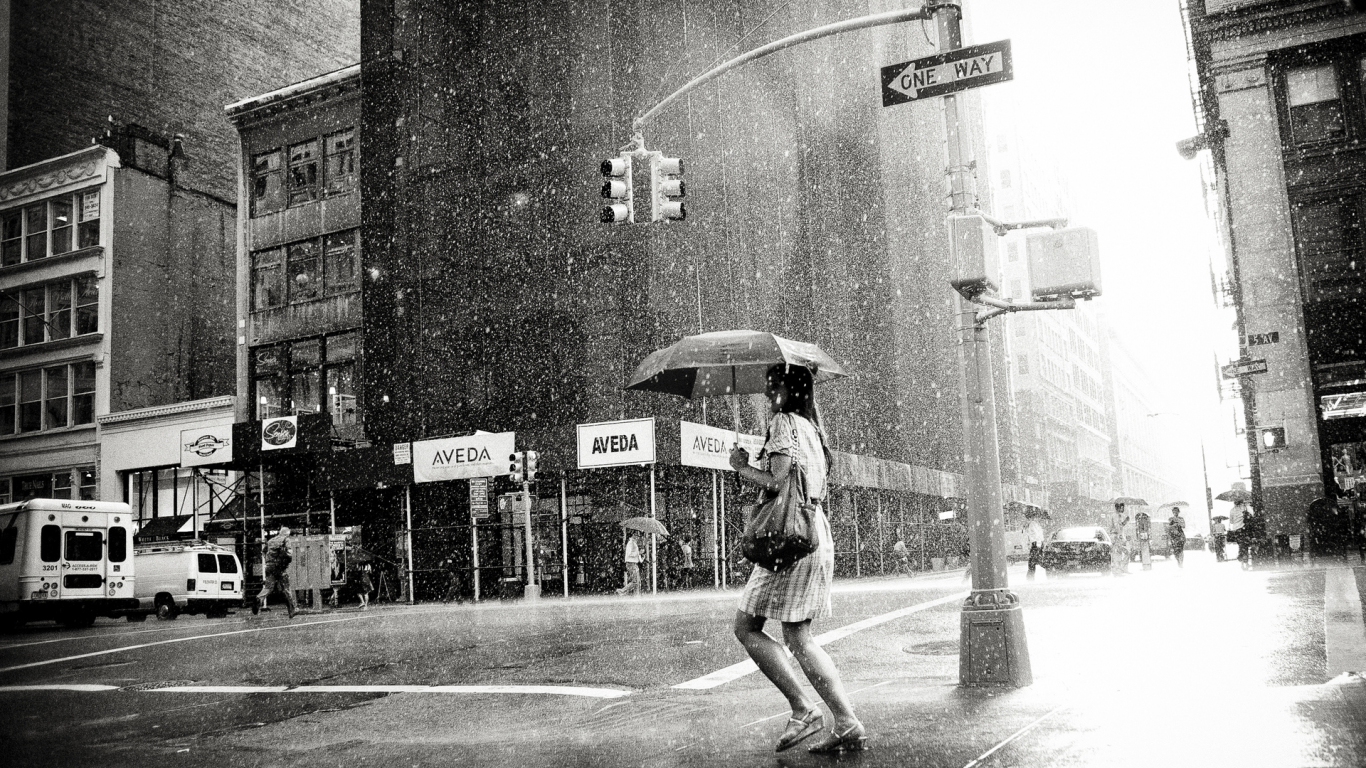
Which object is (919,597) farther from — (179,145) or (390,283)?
(179,145)

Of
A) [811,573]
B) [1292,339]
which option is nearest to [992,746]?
[811,573]

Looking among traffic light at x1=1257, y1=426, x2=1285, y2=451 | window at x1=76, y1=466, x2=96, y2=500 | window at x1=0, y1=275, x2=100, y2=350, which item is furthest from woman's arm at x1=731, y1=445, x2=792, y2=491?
window at x1=0, y1=275, x2=100, y2=350

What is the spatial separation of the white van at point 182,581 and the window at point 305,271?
489 inches

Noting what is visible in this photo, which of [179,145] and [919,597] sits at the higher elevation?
[179,145]

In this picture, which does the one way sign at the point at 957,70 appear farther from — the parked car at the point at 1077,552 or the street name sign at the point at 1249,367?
the parked car at the point at 1077,552

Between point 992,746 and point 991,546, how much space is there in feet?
8.25

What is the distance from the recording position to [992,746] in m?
5.14

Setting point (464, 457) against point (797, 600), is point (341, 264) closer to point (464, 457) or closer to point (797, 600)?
point (464, 457)

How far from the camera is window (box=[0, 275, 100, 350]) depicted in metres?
40.7

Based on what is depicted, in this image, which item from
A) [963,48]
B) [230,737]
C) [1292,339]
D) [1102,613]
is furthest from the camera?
[1292,339]

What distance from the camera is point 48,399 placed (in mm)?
41000

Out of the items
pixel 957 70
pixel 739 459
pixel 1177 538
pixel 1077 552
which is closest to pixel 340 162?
pixel 1077 552

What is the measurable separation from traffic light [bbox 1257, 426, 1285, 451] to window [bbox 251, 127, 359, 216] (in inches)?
1208

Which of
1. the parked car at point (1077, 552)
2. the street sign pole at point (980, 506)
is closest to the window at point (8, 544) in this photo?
the street sign pole at point (980, 506)
